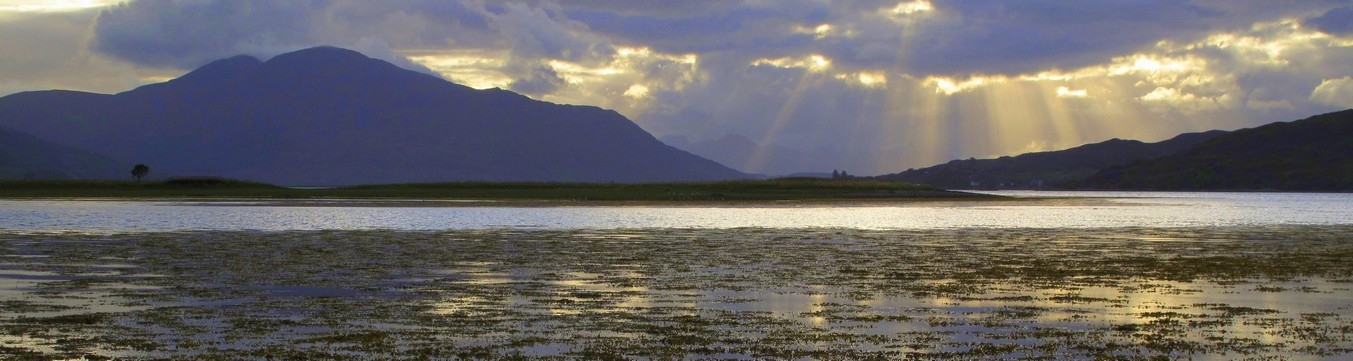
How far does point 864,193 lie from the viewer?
15500 centimetres

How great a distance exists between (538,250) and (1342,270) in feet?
89.9

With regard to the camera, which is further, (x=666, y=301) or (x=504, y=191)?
(x=504, y=191)

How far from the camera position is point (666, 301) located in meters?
27.3

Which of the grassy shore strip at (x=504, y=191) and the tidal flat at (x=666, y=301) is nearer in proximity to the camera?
the tidal flat at (x=666, y=301)

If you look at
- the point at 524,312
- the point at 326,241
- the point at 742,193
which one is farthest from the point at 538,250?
the point at 742,193

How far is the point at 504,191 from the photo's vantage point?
15338 cm

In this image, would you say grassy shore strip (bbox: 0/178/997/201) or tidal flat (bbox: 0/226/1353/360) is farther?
grassy shore strip (bbox: 0/178/997/201)

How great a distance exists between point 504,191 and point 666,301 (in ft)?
420

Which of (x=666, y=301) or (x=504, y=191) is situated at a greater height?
(x=504, y=191)

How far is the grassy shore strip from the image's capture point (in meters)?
138

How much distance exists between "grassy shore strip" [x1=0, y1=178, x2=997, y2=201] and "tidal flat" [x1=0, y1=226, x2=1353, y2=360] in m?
89.2

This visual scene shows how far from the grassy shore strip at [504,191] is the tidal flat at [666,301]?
8925cm

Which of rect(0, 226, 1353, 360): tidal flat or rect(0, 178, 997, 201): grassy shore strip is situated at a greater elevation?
rect(0, 178, 997, 201): grassy shore strip

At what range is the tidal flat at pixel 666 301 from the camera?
20.3 meters
